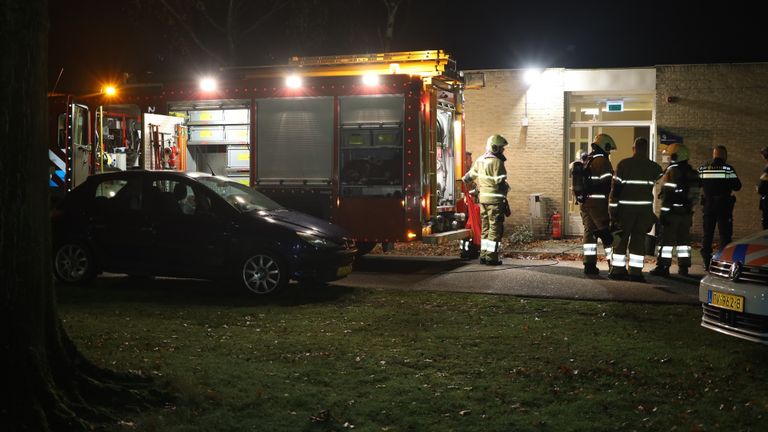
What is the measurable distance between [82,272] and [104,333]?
3141mm

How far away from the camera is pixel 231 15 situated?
73.8 ft

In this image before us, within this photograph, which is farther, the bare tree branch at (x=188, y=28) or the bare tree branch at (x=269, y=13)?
the bare tree branch at (x=269, y=13)

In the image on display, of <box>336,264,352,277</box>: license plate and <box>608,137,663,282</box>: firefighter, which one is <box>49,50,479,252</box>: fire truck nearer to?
<box>336,264,352,277</box>: license plate

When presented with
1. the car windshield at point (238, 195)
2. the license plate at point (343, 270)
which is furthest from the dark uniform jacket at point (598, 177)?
the car windshield at point (238, 195)

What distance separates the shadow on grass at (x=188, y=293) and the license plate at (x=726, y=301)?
432 cm

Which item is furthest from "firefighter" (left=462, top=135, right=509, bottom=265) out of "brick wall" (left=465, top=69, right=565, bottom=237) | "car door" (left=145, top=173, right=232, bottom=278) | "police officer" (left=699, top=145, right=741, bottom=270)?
"brick wall" (left=465, top=69, right=565, bottom=237)

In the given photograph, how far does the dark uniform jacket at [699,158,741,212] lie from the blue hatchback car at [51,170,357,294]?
5499 mm

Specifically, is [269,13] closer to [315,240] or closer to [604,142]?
[604,142]

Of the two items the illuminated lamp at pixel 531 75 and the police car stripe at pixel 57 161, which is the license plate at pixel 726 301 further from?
the illuminated lamp at pixel 531 75

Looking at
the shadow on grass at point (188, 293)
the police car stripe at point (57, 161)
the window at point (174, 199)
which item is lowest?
the shadow on grass at point (188, 293)

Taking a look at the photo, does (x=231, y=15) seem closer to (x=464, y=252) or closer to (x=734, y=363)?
(x=464, y=252)

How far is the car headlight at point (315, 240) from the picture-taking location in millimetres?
9820

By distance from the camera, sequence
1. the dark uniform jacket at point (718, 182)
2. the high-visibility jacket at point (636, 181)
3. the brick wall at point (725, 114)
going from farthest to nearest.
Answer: the brick wall at point (725, 114)
the dark uniform jacket at point (718, 182)
the high-visibility jacket at point (636, 181)

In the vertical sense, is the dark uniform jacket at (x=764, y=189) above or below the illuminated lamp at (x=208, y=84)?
below
